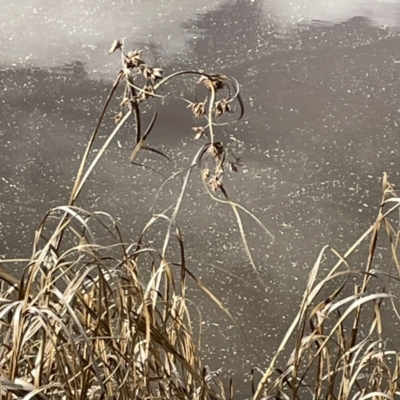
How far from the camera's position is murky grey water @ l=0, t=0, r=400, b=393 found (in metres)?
0.98

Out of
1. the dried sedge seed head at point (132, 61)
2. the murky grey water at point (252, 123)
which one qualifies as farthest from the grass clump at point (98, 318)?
the murky grey water at point (252, 123)

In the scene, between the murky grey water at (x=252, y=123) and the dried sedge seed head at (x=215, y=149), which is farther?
the murky grey water at (x=252, y=123)

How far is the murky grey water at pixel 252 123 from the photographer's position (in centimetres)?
98

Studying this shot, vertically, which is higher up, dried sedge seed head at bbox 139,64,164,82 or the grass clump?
dried sedge seed head at bbox 139,64,164,82

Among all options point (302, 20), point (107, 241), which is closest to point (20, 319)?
point (107, 241)

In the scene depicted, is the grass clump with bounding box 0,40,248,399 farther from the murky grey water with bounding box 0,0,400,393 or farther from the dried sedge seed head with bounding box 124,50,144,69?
the murky grey water with bounding box 0,0,400,393

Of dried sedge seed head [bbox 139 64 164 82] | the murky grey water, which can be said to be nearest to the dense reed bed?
dried sedge seed head [bbox 139 64 164 82]

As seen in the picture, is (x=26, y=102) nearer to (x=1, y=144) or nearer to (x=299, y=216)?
(x=1, y=144)

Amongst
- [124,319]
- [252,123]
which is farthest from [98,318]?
[252,123]

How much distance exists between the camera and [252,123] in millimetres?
992

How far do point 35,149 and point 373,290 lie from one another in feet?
1.71

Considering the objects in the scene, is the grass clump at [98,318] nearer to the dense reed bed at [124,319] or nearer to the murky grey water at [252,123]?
the dense reed bed at [124,319]

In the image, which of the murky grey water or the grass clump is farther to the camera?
the murky grey water

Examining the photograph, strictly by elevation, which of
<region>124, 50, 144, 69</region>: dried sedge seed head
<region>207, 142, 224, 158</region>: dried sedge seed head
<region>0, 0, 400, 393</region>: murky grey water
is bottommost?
<region>0, 0, 400, 393</region>: murky grey water
